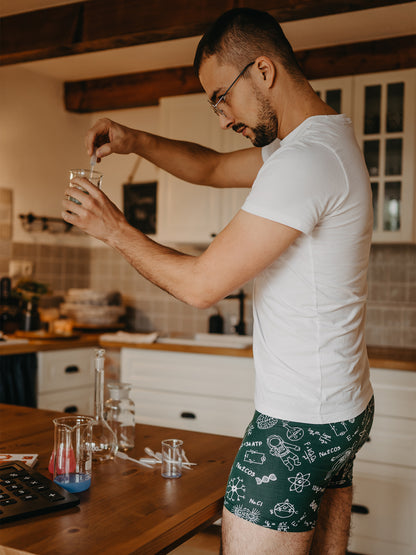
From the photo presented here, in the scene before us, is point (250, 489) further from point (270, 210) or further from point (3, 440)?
point (3, 440)

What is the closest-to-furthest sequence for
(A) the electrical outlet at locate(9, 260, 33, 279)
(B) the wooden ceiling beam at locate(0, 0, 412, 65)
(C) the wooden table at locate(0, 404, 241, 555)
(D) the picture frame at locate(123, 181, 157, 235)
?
(C) the wooden table at locate(0, 404, 241, 555)
(B) the wooden ceiling beam at locate(0, 0, 412, 65)
(A) the electrical outlet at locate(9, 260, 33, 279)
(D) the picture frame at locate(123, 181, 157, 235)

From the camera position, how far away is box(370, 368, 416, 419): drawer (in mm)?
2889

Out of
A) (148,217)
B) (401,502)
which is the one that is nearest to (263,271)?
(401,502)

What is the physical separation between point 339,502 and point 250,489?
351 millimetres

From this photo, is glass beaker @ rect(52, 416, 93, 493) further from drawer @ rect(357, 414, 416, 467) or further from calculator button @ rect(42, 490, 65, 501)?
drawer @ rect(357, 414, 416, 467)

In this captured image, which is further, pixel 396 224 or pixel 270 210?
pixel 396 224

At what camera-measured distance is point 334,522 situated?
1419 mm

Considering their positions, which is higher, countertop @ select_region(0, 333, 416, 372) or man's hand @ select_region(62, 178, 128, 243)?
man's hand @ select_region(62, 178, 128, 243)

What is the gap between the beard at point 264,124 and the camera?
53.9 inches

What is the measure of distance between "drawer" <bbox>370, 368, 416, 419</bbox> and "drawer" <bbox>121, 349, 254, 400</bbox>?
2.08 feet

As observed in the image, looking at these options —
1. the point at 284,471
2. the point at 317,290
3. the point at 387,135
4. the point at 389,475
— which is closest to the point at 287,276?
the point at 317,290

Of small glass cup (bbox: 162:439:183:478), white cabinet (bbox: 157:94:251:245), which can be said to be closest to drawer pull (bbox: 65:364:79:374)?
white cabinet (bbox: 157:94:251:245)

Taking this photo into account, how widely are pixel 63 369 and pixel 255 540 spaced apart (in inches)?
103

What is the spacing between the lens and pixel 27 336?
3.67m
